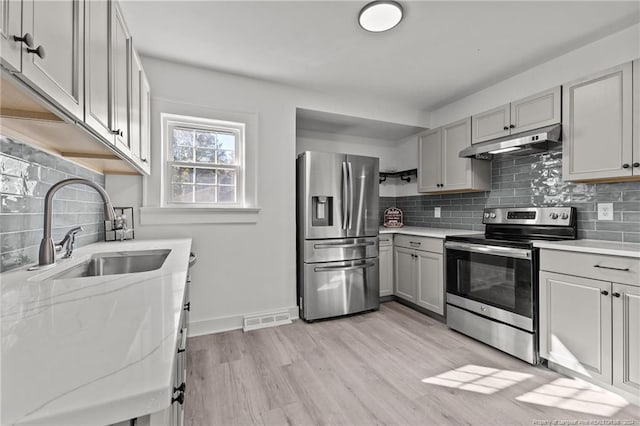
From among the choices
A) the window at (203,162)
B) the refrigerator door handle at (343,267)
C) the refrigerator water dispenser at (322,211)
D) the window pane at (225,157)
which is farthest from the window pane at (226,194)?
the refrigerator door handle at (343,267)

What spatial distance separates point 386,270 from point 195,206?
2.32m

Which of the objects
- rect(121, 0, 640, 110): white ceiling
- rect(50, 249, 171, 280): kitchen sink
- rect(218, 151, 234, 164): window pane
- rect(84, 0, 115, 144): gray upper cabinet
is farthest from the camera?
rect(218, 151, 234, 164): window pane

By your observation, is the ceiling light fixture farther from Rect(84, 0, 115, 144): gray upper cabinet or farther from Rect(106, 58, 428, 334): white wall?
Rect(84, 0, 115, 144): gray upper cabinet

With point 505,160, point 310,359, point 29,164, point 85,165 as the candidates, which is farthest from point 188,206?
point 505,160

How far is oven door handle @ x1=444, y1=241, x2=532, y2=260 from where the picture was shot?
213cm

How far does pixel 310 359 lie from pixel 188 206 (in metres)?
1.72

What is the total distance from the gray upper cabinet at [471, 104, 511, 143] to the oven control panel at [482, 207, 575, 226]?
0.72 m

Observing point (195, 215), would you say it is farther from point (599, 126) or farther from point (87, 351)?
point (599, 126)

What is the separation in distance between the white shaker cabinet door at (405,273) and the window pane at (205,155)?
7.75 feet

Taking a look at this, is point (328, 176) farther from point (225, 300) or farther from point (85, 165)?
point (85, 165)

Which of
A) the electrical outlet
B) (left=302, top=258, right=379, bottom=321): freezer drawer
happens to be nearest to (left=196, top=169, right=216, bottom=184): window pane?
(left=302, top=258, right=379, bottom=321): freezer drawer

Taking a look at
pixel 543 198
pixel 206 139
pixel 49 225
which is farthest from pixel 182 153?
pixel 543 198

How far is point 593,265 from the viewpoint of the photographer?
1.80 metres

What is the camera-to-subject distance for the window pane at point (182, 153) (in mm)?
2703
